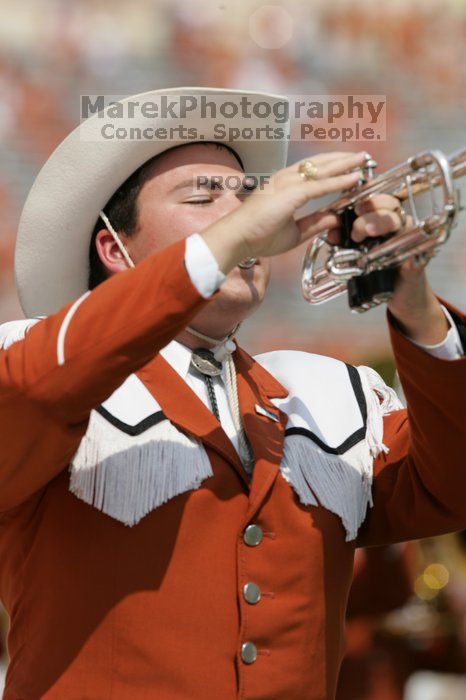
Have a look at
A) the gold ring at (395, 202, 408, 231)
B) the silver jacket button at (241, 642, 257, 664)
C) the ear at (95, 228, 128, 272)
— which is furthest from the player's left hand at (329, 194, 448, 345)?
the ear at (95, 228, 128, 272)

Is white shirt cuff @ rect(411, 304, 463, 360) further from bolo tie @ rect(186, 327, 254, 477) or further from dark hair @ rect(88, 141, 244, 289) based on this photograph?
dark hair @ rect(88, 141, 244, 289)

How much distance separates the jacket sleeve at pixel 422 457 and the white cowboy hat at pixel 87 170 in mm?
762

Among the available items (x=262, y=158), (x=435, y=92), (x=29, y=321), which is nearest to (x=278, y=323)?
(x=435, y=92)

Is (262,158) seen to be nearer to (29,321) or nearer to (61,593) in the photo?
(29,321)

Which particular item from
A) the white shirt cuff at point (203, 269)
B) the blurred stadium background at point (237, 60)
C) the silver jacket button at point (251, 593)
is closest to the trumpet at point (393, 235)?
the white shirt cuff at point (203, 269)

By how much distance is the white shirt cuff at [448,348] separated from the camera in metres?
2.03

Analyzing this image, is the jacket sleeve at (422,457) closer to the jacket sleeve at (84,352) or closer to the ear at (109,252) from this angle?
the jacket sleeve at (84,352)

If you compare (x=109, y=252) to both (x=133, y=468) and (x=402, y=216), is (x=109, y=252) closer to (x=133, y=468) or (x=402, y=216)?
(x=133, y=468)

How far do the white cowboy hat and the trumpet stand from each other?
0.67m

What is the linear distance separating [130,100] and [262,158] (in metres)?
0.38

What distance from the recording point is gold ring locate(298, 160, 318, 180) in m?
1.88

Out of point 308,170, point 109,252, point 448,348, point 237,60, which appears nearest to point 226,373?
point 109,252

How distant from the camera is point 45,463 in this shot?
6.30 feet

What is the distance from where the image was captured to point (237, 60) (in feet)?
24.7
